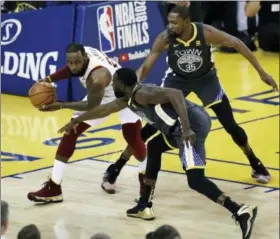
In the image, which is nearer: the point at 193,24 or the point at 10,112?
the point at 193,24

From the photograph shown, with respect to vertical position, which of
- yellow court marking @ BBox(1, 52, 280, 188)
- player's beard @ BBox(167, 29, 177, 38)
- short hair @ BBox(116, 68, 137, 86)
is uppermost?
player's beard @ BBox(167, 29, 177, 38)

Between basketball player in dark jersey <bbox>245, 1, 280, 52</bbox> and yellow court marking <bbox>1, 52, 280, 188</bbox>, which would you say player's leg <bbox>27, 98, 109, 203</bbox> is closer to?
yellow court marking <bbox>1, 52, 280, 188</bbox>

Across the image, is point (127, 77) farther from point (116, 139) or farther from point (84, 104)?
point (116, 139)

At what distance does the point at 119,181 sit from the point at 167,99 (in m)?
2.05

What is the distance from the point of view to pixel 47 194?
824 centimetres

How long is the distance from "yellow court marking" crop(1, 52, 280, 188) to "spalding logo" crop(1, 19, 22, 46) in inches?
30.0

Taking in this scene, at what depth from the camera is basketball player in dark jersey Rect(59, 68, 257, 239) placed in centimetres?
713

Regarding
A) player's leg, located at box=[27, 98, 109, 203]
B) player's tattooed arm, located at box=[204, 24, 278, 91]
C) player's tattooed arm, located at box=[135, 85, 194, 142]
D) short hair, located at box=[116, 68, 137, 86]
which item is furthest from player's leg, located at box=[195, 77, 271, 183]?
short hair, located at box=[116, 68, 137, 86]

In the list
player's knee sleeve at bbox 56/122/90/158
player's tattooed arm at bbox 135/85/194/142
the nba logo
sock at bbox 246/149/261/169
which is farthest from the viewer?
the nba logo

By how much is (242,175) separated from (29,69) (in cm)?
424

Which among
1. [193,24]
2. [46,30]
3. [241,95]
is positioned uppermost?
[193,24]

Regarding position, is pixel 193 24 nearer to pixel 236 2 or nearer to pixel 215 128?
pixel 215 128

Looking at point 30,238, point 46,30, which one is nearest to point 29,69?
point 46,30

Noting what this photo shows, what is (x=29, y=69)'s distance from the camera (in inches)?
488
